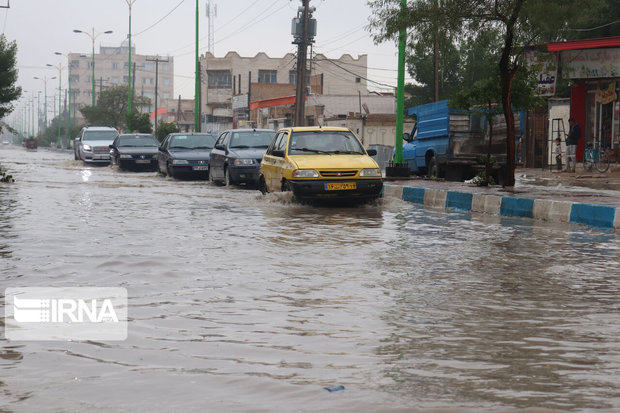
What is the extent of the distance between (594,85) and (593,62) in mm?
1440

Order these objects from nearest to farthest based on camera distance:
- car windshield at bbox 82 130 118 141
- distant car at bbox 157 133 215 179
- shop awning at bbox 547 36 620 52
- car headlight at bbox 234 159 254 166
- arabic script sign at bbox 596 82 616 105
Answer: car headlight at bbox 234 159 254 166
distant car at bbox 157 133 215 179
shop awning at bbox 547 36 620 52
arabic script sign at bbox 596 82 616 105
car windshield at bbox 82 130 118 141

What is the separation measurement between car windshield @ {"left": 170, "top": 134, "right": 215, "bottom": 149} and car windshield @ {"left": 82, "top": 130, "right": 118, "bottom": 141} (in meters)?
13.9

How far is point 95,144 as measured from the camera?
40406 millimetres

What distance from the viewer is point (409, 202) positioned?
63.0 ft

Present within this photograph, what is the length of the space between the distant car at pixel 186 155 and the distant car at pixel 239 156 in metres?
2.34

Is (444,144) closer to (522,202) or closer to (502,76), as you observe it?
(502,76)

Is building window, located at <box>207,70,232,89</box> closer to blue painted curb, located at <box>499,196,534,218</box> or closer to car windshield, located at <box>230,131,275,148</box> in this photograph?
car windshield, located at <box>230,131,275,148</box>

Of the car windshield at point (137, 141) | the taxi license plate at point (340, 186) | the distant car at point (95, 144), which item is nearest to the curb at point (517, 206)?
the taxi license plate at point (340, 186)

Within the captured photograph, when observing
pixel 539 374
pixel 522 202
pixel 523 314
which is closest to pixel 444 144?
pixel 522 202

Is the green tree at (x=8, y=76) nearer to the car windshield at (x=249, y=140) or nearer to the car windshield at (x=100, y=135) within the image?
the car windshield at (x=100, y=135)

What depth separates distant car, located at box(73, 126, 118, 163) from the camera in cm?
3981

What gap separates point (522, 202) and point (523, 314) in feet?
31.6

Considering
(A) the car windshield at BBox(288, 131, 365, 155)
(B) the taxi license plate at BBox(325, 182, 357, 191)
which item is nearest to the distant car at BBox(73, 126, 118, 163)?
(A) the car windshield at BBox(288, 131, 365, 155)

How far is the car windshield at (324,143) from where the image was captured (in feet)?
56.2
